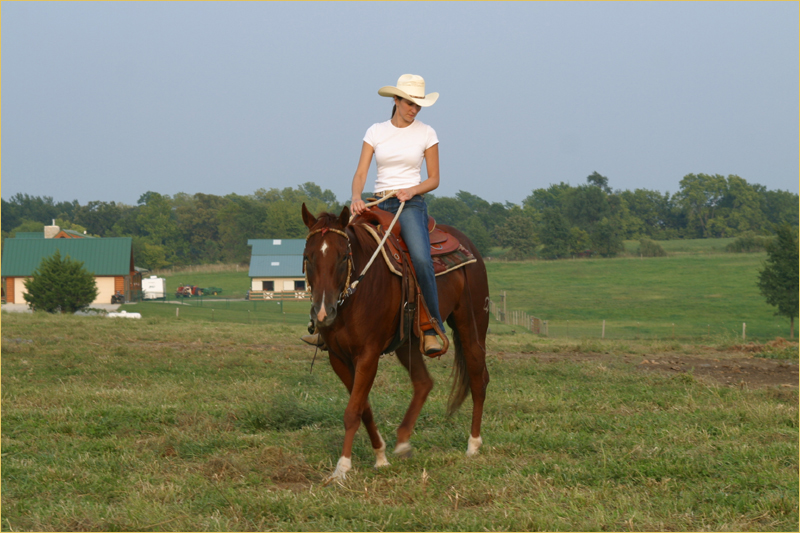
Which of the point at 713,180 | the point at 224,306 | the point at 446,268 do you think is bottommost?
the point at 224,306

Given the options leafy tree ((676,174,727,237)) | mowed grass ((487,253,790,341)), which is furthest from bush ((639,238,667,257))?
leafy tree ((676,174,727,237))

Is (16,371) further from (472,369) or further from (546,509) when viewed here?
(546,509)

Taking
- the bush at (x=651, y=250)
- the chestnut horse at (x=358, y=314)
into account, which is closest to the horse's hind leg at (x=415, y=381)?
the chestnut horse at (x=358, y=314)

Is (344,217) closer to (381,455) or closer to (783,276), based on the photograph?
(381,455)

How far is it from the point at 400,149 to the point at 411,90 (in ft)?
1.66

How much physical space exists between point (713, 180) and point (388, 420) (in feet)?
409

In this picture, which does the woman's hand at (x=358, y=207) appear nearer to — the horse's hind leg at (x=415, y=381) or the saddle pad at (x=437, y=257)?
the saddle pad at (x=437, y=257)

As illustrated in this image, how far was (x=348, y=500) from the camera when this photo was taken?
4.28 meters

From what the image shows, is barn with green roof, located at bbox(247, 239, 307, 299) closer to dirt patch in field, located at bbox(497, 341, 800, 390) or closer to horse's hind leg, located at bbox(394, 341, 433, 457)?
dirt patch in field, located at bbox(497, 341, 800, 390)

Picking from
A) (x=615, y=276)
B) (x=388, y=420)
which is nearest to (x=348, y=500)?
(x=388, y=420)

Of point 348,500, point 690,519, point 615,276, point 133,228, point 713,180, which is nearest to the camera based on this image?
point 690,519

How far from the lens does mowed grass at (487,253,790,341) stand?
3997cm

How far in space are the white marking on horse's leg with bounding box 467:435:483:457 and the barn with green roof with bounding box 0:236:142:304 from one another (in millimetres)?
48520

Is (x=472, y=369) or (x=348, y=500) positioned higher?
(x=472, y=369)
